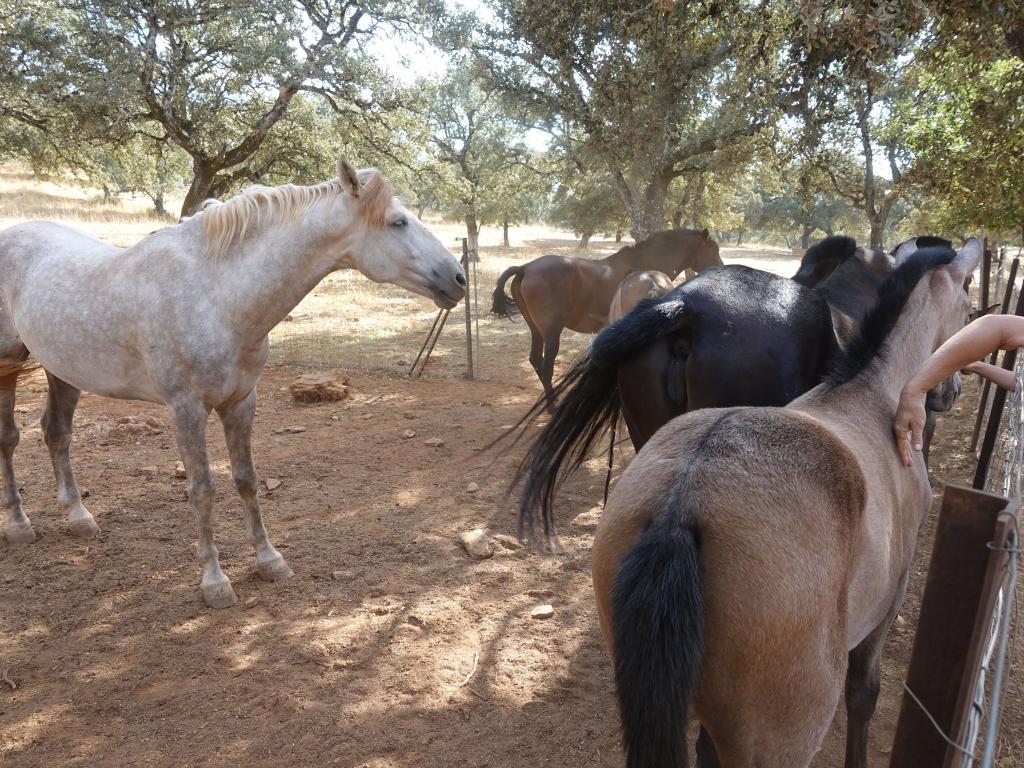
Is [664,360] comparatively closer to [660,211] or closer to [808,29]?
[808,29]

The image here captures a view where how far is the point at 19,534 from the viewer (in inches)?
175

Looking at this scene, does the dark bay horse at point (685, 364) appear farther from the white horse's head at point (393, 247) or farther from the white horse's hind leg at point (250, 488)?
the white horse's hind leg at point (250, 488)

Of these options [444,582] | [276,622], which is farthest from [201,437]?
[444,582]

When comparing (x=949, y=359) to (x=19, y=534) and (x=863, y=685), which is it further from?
(x=19, y=534)

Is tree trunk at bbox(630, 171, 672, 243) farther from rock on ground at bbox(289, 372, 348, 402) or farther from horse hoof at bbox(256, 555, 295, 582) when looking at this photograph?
horse hoof at bbox(256, 555, 295, 582)

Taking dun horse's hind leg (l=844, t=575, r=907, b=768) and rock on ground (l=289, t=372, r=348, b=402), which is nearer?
dun horse's hind leg (l=844, t=575, r=907, b=768)

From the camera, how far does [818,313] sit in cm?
310

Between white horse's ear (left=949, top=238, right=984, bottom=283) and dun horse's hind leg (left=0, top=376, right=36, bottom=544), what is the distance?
5.90 metres

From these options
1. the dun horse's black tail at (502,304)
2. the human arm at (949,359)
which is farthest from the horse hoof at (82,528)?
the dun horse's black tail at (502,304)

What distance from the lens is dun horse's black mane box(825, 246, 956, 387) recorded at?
2328 mm

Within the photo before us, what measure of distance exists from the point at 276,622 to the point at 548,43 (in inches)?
280

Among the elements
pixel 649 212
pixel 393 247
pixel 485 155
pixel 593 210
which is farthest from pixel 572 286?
pixel 485 155

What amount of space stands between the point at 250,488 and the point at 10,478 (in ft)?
6.73

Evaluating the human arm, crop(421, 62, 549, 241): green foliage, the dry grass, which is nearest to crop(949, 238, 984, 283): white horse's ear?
the human arm
